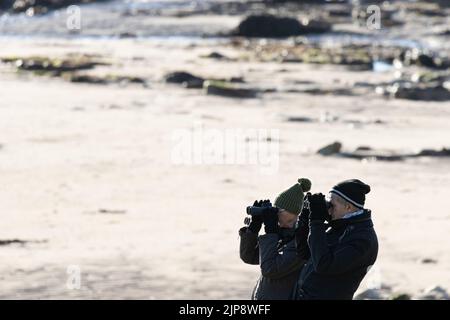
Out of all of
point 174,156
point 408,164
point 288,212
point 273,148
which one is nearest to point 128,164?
point 174,156

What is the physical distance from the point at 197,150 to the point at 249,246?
15.8m

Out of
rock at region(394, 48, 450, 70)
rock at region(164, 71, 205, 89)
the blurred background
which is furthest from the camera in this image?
rock at region(394, 48, 450, 70)

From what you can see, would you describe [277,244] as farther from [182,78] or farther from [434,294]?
[182,78]

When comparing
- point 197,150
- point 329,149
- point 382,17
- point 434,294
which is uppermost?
point 434,294

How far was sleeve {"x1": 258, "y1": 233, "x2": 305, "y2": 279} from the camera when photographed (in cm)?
618

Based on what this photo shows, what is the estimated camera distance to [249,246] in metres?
6.34

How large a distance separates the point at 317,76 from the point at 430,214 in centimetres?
1937

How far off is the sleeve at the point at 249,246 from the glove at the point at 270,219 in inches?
5.0

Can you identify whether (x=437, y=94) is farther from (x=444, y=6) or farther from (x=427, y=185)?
(x=444, y=6)

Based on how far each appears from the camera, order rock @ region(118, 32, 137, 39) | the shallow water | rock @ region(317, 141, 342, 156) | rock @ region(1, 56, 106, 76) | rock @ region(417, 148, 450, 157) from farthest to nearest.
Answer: rock @ region(118, 32, 137, 39) < the shallow water < rock @ region(1, 56, 106, 76) < rock @ region(417, 148, 450, 157) < rock @ region(317, 141, 342, 156)

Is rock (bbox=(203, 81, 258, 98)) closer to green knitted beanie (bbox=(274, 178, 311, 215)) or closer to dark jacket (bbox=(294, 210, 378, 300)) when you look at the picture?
green knitted beanie (bbox=(274, 178, 311, 215))

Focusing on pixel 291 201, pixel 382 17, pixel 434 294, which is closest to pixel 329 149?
pixel 434 294

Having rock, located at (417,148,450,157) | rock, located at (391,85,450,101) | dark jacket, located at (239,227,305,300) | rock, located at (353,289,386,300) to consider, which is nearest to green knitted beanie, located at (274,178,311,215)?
dark jacket, located at (239,227,305,300)

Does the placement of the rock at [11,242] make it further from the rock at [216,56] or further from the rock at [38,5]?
the rock at [38,5]
